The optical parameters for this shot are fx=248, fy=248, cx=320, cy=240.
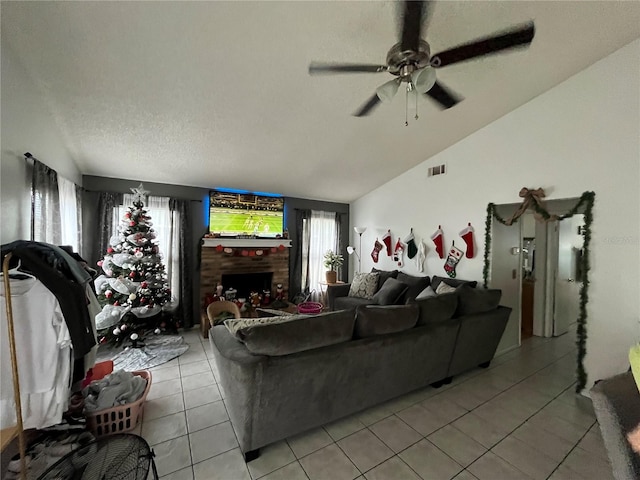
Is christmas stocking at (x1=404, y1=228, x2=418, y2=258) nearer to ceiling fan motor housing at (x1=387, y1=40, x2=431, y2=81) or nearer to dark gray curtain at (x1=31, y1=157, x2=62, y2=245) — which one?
ceiling fan motor housing at (x1=387, y1=40, x2=431, y2=81)

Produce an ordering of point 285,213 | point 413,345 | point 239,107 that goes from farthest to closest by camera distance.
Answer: point 285,213
point 239,107
point 413,345

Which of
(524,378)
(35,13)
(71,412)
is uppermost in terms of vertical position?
(35,13)

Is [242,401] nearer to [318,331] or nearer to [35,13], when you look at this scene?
[318,331]

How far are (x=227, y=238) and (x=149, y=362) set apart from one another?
7.16ft

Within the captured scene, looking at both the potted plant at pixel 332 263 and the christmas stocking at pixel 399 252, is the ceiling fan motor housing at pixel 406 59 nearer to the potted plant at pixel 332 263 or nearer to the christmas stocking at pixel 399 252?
the christmas stocking at pixel 399 252

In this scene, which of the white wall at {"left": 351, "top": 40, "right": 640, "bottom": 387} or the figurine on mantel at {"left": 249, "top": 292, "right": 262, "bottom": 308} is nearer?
the white wall at {"left": 351, "top": 40, "right": 640, "bottom": 387}

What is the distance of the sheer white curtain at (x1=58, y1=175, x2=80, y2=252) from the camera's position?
105 inches

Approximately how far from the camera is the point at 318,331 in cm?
176

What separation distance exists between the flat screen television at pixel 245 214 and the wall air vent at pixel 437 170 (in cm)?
289

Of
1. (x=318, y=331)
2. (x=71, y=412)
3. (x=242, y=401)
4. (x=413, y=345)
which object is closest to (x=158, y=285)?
(x=71, y=412)

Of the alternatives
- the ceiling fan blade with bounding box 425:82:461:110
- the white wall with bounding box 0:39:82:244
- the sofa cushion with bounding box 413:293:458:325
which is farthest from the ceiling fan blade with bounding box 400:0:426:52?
the white wall with bounding box 0:39:82:244

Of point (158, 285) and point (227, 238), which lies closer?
point (158, 285)

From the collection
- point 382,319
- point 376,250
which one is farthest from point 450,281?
point 382,319

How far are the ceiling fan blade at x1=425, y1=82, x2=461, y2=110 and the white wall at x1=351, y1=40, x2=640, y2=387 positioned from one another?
5.44 feet
